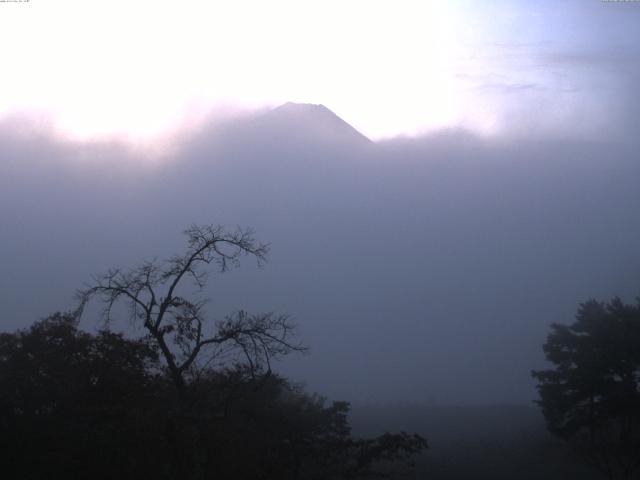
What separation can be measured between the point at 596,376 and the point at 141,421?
30.9m

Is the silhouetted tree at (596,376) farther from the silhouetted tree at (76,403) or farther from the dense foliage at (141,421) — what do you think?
the silhouetted tree at (76,403)

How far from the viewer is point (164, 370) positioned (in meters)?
16.0

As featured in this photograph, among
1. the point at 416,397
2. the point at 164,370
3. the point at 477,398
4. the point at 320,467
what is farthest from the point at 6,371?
the point at 477,398

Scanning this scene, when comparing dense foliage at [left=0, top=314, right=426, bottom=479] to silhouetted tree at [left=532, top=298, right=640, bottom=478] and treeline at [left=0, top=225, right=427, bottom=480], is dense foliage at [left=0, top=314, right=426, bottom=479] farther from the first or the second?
silhouetted tree at [left=532, top=298, right=640, bottom=478]

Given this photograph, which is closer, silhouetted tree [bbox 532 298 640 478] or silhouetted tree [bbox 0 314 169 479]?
silhouetted tree [bbox 0 314 169 479]

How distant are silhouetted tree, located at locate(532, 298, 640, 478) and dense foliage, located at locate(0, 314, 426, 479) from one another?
59.3 feet

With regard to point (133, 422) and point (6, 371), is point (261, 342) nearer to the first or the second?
point (133, 422)

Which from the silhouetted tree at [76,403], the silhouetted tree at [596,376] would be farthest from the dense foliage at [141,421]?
the silhouetted tree at [596,376]

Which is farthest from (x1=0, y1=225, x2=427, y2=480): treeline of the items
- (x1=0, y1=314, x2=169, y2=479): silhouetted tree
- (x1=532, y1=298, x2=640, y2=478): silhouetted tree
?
(x1=532, y1=298, x2=640, y2=478): silhouetted tree

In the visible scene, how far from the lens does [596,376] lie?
127ft

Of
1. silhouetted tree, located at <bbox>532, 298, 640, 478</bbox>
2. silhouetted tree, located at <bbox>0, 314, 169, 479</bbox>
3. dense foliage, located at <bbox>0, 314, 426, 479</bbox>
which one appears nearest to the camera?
silhouetted tree, located at <bbox>0, 314, 169, 479</bbox>

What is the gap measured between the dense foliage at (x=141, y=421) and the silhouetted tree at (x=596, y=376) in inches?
711

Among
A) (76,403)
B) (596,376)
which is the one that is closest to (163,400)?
(76,403)

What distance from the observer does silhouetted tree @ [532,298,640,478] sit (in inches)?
1352
